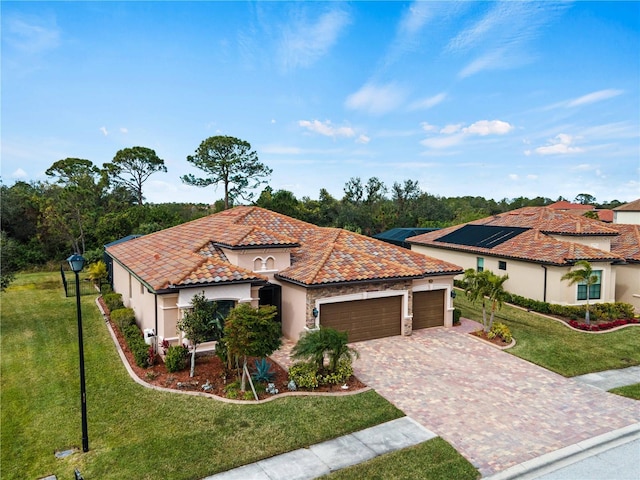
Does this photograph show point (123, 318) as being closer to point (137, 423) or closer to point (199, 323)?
point (199, 323)

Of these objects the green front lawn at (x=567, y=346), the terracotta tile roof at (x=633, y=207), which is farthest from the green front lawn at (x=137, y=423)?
the terracotta tile roof at (x=633, y=207)

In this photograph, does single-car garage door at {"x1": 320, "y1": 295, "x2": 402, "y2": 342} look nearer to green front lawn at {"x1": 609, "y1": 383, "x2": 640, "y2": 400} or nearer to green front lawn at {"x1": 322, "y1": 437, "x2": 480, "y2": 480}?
green front lawn at {"x1": 322, "y1": 437, "x2": 480, "y2": 480}

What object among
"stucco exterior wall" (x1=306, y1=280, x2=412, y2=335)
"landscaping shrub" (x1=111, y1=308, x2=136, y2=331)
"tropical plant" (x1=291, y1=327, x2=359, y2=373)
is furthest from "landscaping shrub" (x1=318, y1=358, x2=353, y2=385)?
"landscaping shrub" (x1=111, y1=308, x2=136, y2=331)

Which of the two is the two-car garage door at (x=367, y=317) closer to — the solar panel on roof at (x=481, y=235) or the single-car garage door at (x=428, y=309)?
the single-car garage door at (x=428, y=309)

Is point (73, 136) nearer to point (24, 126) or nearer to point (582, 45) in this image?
point (24, 126)

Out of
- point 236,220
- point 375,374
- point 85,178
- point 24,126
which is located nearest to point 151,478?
point 375,374

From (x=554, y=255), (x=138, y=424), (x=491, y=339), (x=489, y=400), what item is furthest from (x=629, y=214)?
(x=138, y=424)
